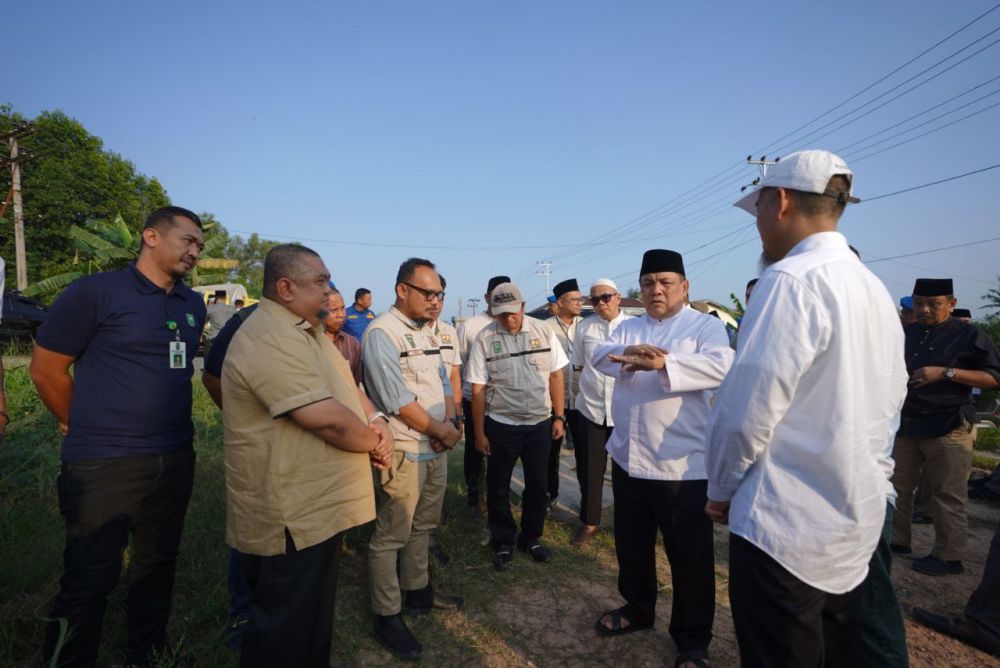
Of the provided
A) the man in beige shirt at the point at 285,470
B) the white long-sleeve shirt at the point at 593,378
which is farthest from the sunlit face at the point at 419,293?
the white long-sleeve shirt at the point at 593,378

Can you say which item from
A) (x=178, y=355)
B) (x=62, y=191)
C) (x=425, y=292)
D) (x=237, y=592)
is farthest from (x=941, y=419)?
(x=62, y=191)

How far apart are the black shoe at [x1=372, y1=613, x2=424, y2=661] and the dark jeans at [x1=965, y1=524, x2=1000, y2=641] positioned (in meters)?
3.25

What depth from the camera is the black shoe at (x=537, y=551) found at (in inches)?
159

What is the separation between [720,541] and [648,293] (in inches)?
104

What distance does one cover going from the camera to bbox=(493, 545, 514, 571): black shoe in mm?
3895

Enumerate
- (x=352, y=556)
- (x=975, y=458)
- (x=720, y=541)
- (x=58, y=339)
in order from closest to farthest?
(x=58, y=339) < (x=352, y=556) < (x=720, y=541) < (x=975, y=458)

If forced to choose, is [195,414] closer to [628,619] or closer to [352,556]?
[352,556]

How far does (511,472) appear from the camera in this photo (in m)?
4.07

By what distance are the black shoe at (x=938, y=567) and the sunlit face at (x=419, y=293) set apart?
4.22m

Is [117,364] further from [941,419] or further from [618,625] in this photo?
[941,419]

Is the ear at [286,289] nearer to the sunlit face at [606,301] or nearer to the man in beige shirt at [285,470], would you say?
the man in beige shirt at [285,470]

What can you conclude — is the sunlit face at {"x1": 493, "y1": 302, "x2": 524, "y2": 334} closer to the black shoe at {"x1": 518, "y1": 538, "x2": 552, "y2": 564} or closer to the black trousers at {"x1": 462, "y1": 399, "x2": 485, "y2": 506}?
the black trousers at {"x1": 462, "y1": 399, "x2": 485, "y2": 506}

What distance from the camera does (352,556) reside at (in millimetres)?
4027

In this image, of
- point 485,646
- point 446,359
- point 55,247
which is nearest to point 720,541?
point 485,646
